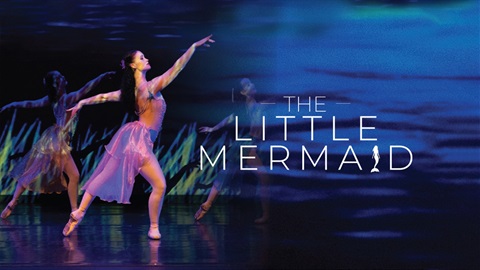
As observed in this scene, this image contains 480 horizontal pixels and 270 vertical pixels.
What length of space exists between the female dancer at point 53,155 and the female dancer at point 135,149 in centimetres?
141

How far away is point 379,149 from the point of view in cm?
414

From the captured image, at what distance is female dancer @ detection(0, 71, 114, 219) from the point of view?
825 centimetres

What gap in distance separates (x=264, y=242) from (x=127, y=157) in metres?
1.87

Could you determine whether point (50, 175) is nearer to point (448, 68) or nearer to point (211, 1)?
point (211, 1)

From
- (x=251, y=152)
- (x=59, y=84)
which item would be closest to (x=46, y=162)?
(x=59, y=84)

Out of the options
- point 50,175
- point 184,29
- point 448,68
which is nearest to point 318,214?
point 448,68

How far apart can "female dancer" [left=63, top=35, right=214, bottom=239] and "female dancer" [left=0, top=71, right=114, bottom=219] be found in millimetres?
1405

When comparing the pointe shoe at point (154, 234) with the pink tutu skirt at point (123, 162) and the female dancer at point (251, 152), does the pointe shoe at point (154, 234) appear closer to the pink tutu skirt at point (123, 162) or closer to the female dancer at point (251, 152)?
the pink tutu skirt at point (123, 162)

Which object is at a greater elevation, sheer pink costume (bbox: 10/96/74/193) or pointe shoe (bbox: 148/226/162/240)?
sheer pink costume (bbox: 10/96/74/193)

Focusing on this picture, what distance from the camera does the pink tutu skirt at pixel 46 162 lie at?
855 centimetres

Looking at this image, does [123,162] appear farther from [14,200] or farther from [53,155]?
[14,200]

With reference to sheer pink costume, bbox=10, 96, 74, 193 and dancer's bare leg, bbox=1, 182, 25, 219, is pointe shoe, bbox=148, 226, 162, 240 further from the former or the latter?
dancer's bare leg, bbox=1, 182, 25, 219

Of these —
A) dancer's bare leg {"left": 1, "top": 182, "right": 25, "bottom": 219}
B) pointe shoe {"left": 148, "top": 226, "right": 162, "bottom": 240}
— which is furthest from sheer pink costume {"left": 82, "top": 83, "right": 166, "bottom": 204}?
dancer's bare leg {"left": 1, "top": 182, "right": 25, "bottom": 219}

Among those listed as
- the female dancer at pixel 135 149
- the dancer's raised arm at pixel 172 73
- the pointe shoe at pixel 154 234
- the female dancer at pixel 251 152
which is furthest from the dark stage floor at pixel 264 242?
the dancer's raised arm at pixel 172 73
